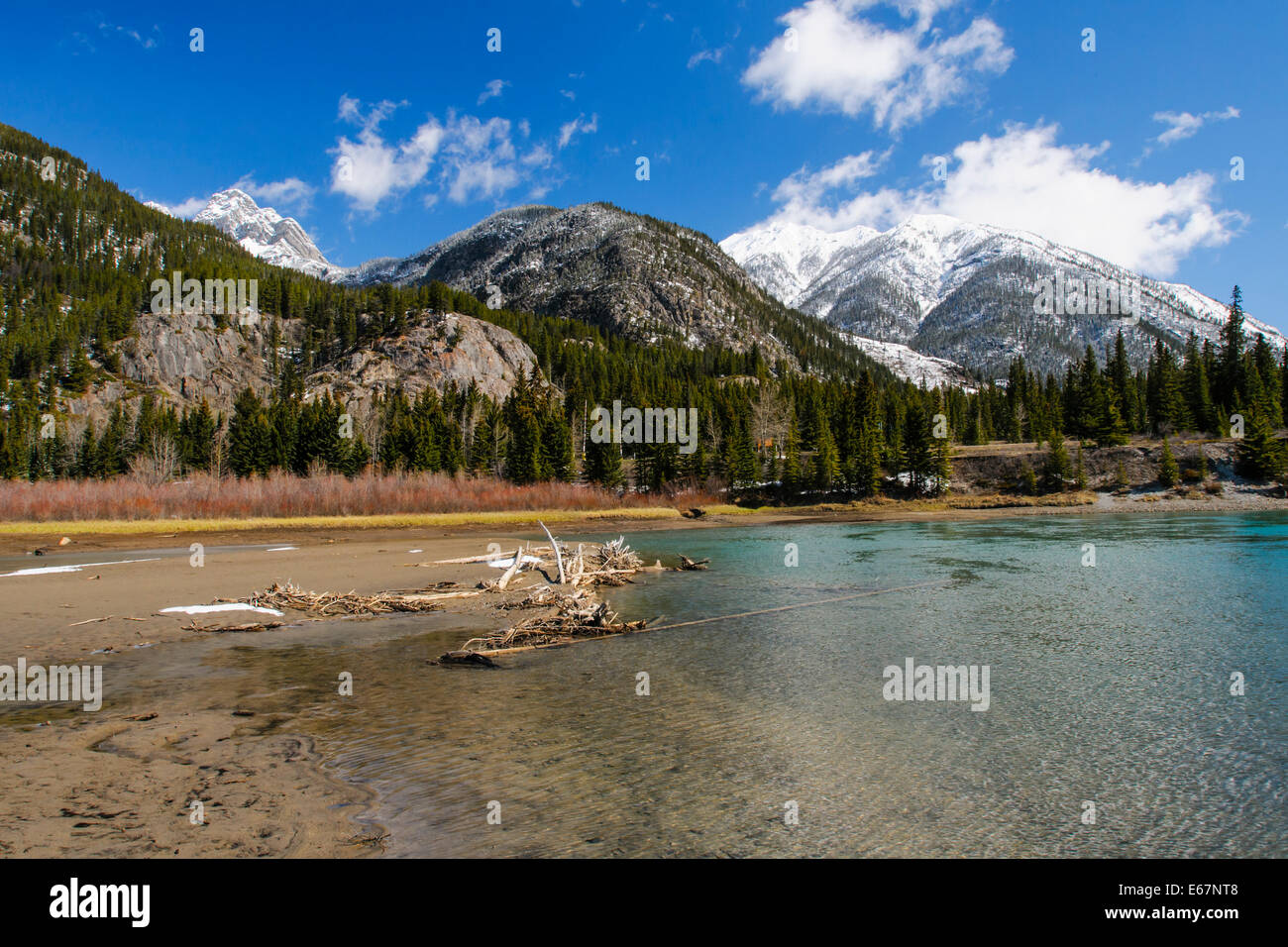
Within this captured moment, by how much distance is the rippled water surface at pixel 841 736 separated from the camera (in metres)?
7.08

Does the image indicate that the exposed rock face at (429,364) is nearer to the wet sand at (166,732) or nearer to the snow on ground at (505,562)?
the snow on ground at (505,562)

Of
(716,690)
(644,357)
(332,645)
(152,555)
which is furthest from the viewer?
(644,357)

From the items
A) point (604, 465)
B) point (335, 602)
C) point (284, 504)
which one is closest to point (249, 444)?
point (284, 504)

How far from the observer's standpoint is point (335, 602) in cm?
2117

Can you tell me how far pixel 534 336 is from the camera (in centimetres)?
18100

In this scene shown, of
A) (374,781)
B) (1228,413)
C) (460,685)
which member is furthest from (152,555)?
(1228,413)

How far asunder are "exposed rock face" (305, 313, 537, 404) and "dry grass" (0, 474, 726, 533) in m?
67.2

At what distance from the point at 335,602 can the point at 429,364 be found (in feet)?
435

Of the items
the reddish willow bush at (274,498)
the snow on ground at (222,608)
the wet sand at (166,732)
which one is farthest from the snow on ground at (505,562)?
the reddish willow bush at (274,498)

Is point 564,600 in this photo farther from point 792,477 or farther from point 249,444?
point 249,444

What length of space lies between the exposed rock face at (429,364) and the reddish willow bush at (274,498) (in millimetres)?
69145

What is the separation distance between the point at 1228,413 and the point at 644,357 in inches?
5405
